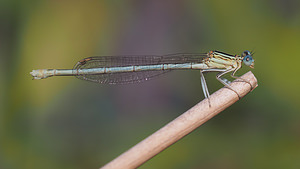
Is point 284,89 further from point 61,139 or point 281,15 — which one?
point 61,139

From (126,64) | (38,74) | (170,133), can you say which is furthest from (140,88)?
(170,133)

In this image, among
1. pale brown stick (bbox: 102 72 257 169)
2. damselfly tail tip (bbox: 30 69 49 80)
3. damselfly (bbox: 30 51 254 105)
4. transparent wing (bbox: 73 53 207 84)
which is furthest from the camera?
transparent wing (bbox: 73 53 207 84)

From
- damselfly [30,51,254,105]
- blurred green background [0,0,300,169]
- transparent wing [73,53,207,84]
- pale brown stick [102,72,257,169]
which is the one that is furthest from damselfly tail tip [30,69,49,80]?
pale brown stick [102,72,257,169]

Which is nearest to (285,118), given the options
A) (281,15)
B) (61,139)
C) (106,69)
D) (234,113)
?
(234,113)

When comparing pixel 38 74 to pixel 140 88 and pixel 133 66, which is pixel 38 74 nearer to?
pixel 133 66

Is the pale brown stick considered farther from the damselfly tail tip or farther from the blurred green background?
the damselfly tail tip

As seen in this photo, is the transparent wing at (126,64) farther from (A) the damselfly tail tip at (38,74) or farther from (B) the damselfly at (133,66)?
(A) the damselfly tail tip at (38,74)
